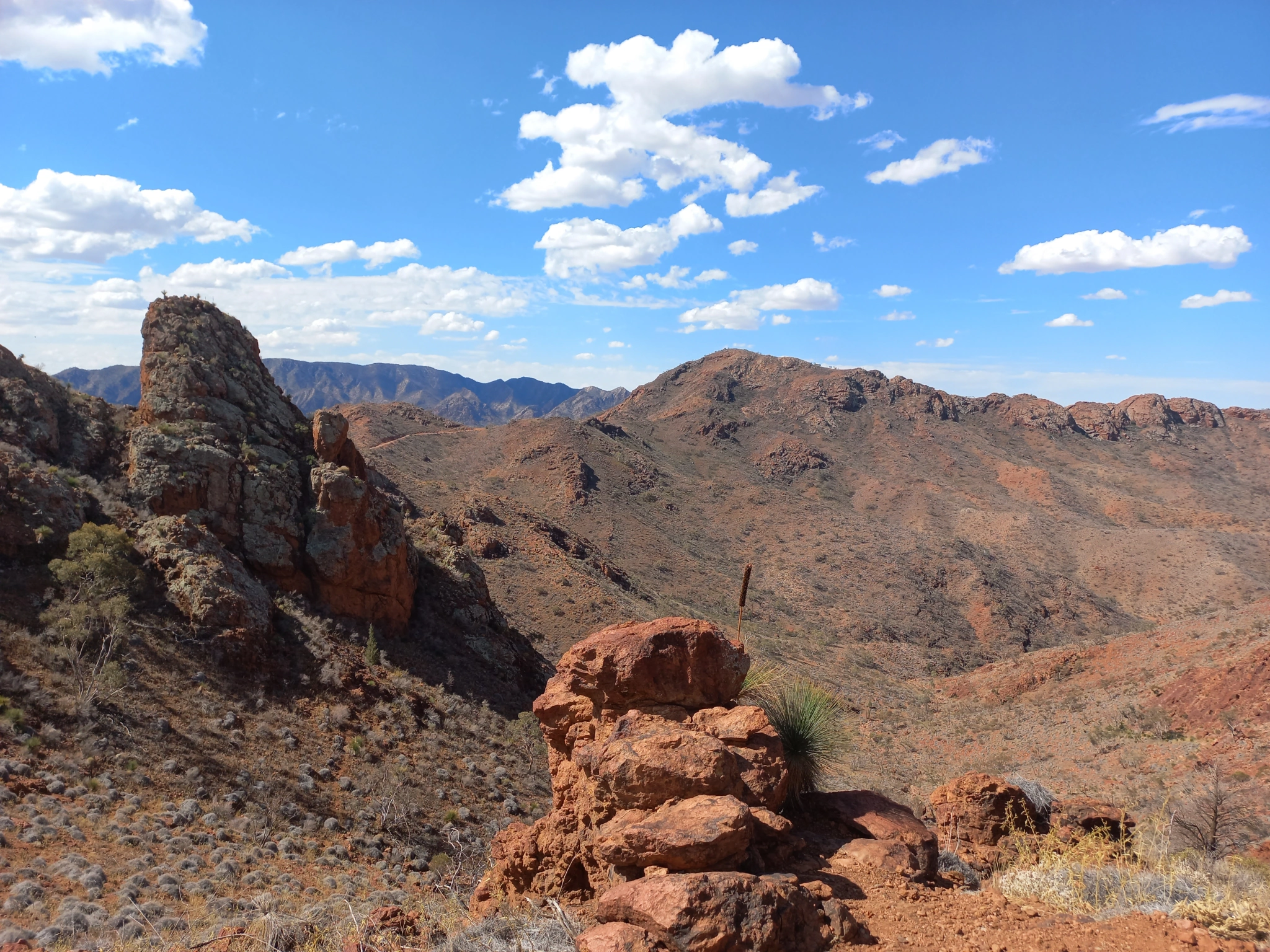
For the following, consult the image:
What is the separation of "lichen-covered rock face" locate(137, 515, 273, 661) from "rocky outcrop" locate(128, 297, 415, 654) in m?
0.03

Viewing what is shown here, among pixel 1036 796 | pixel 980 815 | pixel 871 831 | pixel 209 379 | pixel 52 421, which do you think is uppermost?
pixel 209 379

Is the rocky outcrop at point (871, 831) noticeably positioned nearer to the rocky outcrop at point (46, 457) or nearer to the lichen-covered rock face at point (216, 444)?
the lichen-covered rock face at point (216, 444)

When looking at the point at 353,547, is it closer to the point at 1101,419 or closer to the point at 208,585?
the point at 208,585

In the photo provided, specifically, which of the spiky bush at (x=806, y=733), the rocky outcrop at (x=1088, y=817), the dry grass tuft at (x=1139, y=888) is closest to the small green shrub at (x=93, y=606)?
the spiky bush at (x=806, y=733)

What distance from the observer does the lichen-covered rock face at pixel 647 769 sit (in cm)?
569

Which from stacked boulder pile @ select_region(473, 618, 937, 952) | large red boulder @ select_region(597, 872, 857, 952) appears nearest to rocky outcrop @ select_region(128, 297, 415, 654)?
stacked boulder pile @ select_region(473, 618, 937, 952)

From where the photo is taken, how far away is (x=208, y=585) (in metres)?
15.9

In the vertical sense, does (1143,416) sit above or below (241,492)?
above

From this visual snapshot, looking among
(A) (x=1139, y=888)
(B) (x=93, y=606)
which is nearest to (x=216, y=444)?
(B) (x=93, y=606)

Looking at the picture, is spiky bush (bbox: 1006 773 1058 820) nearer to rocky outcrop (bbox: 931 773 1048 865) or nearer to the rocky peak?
rocky outcrop (bbox: 931 773 1048 865)

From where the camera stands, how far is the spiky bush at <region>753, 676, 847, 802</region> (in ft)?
25.1

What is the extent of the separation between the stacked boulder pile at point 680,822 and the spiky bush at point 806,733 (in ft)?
0.83

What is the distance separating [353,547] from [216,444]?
439cm

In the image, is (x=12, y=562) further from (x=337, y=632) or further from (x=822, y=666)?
(x=822, y=666)
